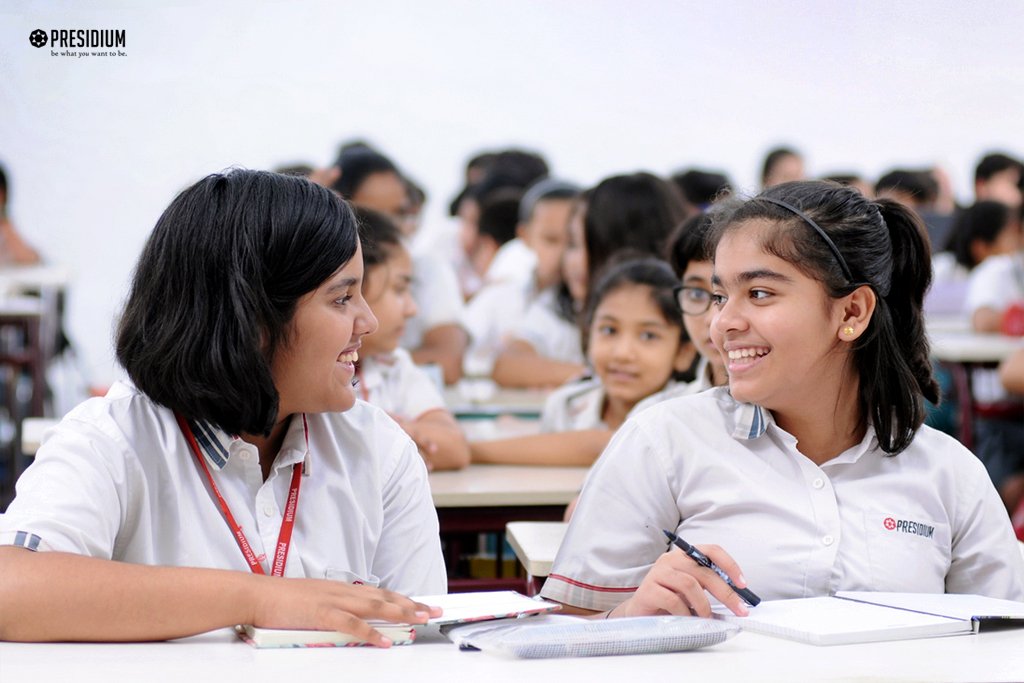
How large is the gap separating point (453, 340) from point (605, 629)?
3.34 meters

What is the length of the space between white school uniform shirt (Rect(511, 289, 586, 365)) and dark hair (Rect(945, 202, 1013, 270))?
3.05m

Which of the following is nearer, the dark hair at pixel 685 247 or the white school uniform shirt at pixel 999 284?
the dark hair at pixel 685 247

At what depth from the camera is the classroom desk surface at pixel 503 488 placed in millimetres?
2426

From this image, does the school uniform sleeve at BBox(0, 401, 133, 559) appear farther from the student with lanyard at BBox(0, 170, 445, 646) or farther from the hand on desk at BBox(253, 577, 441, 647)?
the hand on desk at BBox(253, 577, 441, 647)

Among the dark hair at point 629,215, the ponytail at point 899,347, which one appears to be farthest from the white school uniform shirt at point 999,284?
the ponytail at point 899,347

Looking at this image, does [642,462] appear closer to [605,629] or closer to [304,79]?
[605,629]

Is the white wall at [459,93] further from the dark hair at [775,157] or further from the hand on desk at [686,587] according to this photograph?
the hand on desk at [686,587]

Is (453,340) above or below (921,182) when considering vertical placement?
below

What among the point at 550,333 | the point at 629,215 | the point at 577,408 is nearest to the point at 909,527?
the point at 577,408

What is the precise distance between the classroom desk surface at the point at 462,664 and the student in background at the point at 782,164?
23.3ft

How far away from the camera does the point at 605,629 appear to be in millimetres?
1208

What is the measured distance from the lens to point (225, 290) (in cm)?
138

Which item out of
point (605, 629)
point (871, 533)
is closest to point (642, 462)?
point (871, 533)

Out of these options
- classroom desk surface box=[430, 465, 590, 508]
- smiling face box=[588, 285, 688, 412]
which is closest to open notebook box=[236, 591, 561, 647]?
classroom desk surface box=[430, 465, 590, 508]
